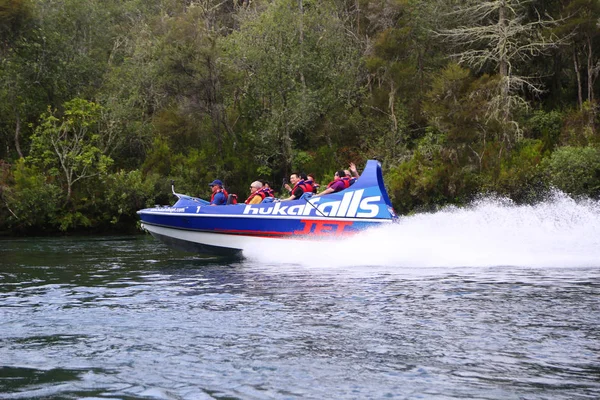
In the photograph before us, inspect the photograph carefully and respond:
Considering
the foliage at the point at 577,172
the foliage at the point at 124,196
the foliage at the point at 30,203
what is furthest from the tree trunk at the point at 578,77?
the foliage at the point at 30,203

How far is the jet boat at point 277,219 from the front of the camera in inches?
598

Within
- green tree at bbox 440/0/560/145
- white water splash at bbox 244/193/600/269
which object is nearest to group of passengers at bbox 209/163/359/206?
white water splash at bbox 244/193/600/269

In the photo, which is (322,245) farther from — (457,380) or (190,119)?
(190,119)

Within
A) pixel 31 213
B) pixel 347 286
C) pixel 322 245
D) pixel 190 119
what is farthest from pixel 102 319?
pixel 190 119

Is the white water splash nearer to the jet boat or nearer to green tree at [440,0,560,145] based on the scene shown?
the jet boat

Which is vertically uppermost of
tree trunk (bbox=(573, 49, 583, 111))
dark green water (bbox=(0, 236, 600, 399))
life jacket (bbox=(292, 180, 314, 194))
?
tree trunk (bbox=(573, 49, 583, 111))

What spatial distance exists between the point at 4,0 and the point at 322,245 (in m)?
28.2

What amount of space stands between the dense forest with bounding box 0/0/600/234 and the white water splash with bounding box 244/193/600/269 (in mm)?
13875

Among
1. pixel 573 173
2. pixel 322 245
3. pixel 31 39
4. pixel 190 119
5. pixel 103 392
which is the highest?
pixel 31 39

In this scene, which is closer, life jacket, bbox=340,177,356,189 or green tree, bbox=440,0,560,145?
life jacket, bbox=340,177,356,189

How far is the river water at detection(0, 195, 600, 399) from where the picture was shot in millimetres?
6219

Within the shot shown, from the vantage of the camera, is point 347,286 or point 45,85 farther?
point 45,85

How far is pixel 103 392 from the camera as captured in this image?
6.02m

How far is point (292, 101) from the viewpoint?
3738 centimetres
